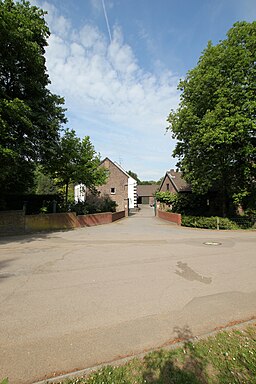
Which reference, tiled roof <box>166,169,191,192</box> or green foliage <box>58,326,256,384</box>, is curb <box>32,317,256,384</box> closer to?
green foliage <box>58,326,256,384</box>

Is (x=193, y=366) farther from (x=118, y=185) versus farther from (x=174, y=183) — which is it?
(x=118, y=185)

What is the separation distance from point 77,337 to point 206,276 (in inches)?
165

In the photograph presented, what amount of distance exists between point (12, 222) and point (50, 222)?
2.63 metres

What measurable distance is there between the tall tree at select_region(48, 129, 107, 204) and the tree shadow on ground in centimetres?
1456

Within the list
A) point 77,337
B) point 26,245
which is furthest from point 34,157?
point 77,337

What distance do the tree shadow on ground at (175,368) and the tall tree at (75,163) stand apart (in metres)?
14.6

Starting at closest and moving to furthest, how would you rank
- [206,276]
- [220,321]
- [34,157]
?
[220,321], [206,276], [34,157]

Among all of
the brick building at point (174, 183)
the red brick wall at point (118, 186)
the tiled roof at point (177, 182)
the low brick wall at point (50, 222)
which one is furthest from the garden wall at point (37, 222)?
the brick building at point (174, 183)

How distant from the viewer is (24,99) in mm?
13250

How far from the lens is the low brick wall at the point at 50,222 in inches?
544

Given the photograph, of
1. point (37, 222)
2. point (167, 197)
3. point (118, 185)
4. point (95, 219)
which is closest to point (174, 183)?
point (167, 197)

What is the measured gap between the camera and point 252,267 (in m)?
6.60

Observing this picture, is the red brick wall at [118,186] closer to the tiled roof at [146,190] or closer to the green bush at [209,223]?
the green bush at [209,223]

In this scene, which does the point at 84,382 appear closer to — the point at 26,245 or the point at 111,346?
the point at 111,346
